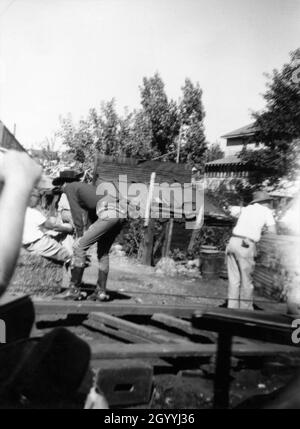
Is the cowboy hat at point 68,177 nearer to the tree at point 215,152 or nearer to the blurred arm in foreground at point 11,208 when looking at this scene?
the blurred arm in foreground at point 11,208

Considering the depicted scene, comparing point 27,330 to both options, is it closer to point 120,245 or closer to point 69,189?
point 69,189

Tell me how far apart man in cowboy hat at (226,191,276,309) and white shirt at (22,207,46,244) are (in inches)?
101

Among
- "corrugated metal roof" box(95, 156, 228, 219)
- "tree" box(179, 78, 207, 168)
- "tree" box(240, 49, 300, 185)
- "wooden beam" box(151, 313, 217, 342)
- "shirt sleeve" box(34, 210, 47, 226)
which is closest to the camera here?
"wooden beam" box(151, 313, 217, 342)

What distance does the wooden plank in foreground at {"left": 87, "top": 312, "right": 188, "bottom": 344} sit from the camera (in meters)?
3.02

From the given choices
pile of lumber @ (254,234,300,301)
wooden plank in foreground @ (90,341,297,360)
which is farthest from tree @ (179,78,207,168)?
wooden plank in foreground @ (90,341,297,360)

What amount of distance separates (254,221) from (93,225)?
2.13m

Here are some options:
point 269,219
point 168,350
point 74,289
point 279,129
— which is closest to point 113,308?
point 168,350

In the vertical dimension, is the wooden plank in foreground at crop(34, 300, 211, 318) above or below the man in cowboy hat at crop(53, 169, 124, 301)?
below

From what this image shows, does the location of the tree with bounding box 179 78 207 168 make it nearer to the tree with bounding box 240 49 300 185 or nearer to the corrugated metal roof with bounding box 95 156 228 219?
the corrugated metal roof with bounding box 95 156 228 219

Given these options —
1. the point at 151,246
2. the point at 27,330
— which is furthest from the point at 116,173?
the point at 27,330

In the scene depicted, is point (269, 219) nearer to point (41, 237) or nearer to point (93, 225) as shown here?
point (93, 225)

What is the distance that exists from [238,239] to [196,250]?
417 centimetres

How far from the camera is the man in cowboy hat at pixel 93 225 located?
15.8ft
